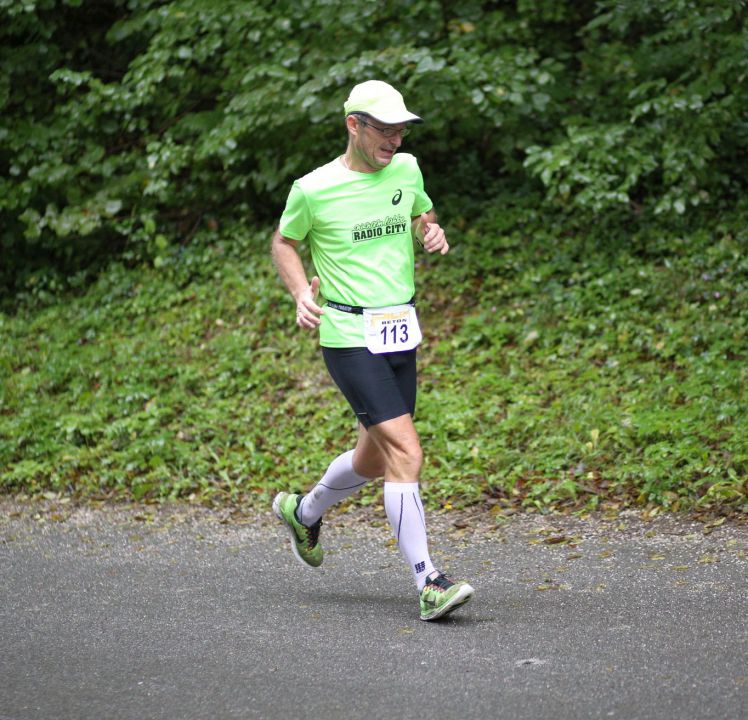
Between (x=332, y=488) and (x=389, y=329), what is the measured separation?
949 mm

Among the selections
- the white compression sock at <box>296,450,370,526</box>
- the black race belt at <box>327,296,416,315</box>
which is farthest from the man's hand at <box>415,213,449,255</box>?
the white compression sock at <box>296,450,370,526</box>

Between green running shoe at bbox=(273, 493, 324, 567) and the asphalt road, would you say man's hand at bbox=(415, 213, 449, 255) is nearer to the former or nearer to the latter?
green running shoe at bbox=(273, 493, 324, 567)

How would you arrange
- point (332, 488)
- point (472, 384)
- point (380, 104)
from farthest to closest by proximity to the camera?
1. point (472, 384)
2. point (332, 488)
3. point (380, 104)

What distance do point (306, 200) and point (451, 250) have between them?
5.77 metres

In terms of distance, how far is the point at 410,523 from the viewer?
184 inches

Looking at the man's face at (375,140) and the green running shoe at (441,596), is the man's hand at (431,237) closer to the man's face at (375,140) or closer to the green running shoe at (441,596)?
the man's face at (375,140)

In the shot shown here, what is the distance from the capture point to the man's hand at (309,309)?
4.57m

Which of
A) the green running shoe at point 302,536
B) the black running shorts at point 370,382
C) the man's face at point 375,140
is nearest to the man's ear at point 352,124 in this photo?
the man's face at point 375,140

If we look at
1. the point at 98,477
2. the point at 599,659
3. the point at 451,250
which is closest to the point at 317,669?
the point at 599,659

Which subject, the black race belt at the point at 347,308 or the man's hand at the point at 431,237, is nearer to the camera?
the black race belt at the point at 347,308

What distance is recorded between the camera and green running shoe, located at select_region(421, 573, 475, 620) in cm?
451

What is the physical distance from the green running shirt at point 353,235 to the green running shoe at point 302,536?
105 cm

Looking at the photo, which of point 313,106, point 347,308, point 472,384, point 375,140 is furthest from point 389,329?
point 313,106

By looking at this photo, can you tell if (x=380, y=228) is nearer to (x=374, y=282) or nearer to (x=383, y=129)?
(x=374, y=282)
